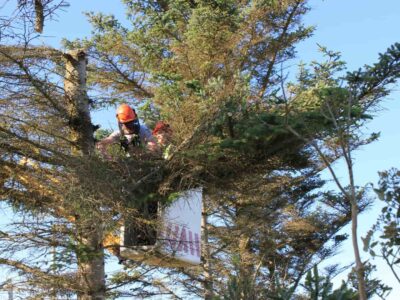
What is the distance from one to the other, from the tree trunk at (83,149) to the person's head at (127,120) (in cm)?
53

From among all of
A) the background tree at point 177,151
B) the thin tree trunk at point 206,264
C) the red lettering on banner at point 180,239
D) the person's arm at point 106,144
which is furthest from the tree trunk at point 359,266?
the thin tree trunk at point 206,264

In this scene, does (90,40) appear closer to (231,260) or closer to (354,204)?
(231,260)

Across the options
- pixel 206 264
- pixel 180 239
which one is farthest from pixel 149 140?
pixel 206 264

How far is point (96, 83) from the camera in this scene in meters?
16.0

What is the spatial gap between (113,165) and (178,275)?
5963 millimetres

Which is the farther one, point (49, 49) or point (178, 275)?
point (178, 275)

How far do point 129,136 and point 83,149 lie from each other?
1.15 metres

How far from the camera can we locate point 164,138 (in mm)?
8570

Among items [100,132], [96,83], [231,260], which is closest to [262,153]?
[231,260]

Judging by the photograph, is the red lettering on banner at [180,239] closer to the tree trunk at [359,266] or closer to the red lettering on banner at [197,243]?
the red lettering on banner at [197,243]

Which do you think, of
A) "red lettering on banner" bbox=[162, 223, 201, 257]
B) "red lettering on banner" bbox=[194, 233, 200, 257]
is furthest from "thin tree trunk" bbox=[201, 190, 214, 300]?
"red lettering on banner" bbox=[162, 223, 201, 257]

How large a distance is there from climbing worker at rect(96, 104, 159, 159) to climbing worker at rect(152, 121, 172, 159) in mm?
72

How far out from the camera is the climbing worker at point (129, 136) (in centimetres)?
853

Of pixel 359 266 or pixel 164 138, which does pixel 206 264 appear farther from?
pixel 359 266
